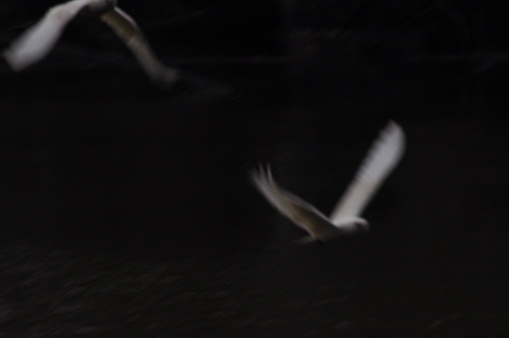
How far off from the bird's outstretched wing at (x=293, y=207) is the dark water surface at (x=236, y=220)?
2.11 meters

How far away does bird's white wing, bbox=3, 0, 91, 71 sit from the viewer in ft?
18.5

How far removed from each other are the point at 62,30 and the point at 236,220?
13.5 feet

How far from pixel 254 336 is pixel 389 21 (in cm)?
1107

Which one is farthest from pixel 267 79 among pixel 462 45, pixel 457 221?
pixel 457 221

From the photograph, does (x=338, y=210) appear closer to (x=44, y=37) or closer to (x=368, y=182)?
(x=368, y=182)

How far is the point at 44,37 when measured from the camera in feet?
19.6

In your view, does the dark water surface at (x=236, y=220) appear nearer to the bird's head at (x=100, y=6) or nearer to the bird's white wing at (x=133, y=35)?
the bird's white wing at (x=133, y=35)

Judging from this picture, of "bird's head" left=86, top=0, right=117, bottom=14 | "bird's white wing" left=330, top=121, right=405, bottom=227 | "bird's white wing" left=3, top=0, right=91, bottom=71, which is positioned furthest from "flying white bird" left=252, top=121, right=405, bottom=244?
"bird's head" left=86, top=0, right=117, bottom=14

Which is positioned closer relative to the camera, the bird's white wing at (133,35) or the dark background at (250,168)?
the bird's white wing at (133,35)

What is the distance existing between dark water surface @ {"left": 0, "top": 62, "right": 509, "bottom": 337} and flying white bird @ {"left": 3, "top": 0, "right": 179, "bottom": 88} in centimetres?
150

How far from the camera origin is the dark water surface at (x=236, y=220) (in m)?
7.81

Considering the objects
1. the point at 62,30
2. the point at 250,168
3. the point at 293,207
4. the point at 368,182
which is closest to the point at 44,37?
the point at 62,30

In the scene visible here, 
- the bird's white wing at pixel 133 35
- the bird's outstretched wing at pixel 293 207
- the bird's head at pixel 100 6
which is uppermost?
the bird's head at pixel 100 6

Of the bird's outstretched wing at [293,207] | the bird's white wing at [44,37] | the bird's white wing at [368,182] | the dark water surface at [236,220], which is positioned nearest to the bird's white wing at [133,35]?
the bird's white wing at [44,37]
